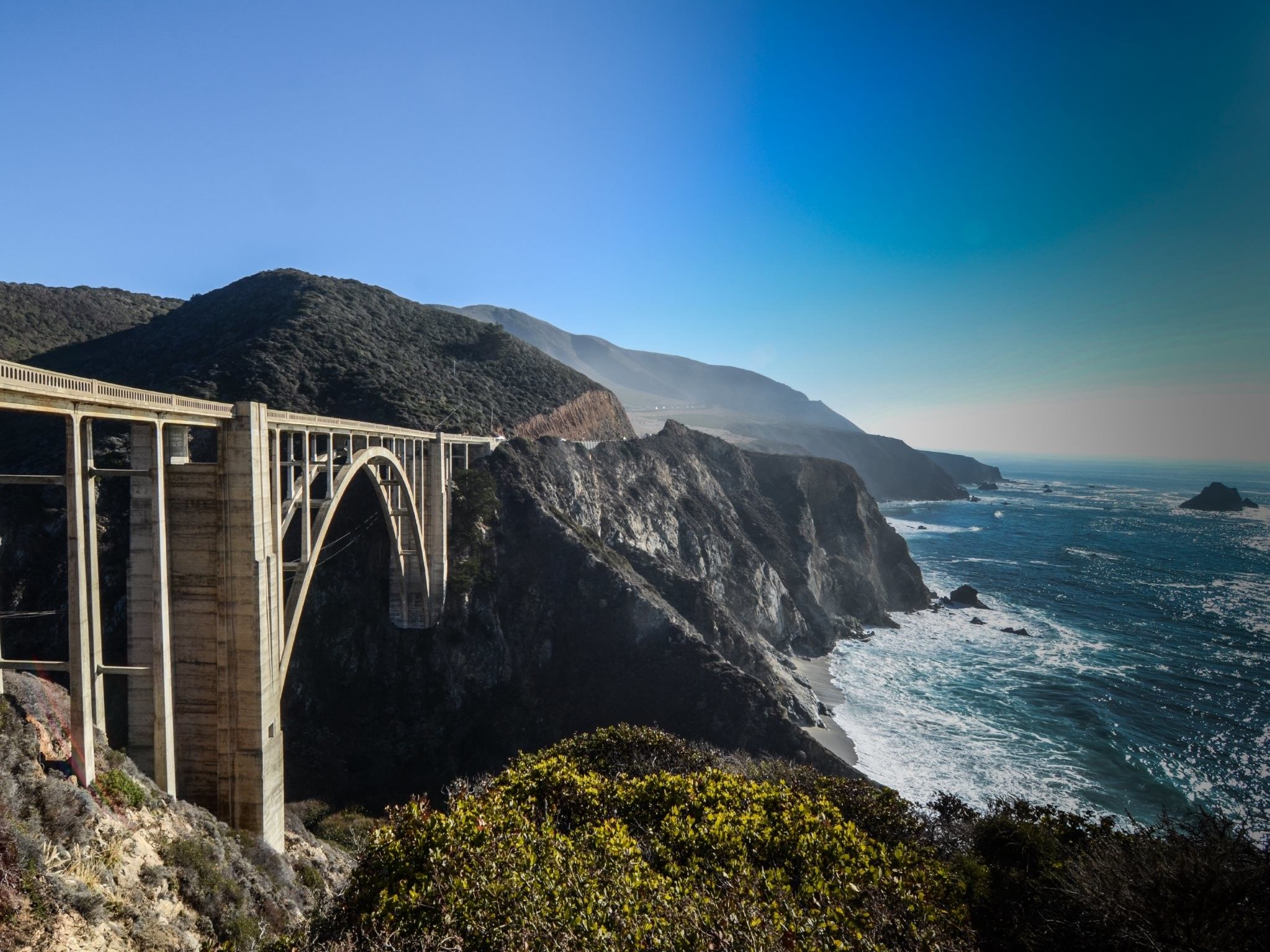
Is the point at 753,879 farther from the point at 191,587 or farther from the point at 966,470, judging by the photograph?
the point at 966,470

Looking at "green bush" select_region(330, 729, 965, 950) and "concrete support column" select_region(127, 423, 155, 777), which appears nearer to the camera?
"green bush" select_region(330, 729, 965, 950)

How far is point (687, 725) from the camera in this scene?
2467 centimetres

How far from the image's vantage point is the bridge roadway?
743 centimetres

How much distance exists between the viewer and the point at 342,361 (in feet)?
127

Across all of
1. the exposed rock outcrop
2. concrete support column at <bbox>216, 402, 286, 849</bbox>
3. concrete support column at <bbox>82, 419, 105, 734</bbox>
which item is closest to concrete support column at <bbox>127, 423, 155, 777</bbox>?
concrete support column at <bbox>82, 419, 105, 734</bbox>

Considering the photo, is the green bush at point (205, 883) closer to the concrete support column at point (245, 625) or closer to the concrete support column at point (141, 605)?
the concrete support column at point (141, 605)

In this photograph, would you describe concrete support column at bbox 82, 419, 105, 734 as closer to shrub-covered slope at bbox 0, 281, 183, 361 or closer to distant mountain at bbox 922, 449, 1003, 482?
shrub-covered slope at bbox 0, 281, 183, 361

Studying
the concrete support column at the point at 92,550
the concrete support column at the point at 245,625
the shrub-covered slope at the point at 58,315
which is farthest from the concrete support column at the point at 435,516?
the shrub-covered slope at the point at 58,315

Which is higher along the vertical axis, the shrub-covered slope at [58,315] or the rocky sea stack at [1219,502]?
the shrub-covered slope at [58,315]

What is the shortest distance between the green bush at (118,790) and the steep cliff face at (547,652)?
51.2 feet

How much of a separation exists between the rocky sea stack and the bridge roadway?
13168 centimetres

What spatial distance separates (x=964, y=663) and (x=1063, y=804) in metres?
15.2

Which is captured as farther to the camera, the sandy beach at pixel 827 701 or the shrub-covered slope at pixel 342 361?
the shrub-covered slope at pixel 342 361

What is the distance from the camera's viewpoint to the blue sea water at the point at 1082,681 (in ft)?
79.6
